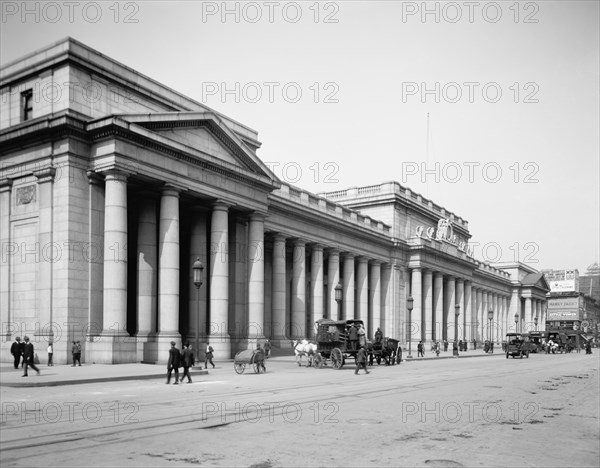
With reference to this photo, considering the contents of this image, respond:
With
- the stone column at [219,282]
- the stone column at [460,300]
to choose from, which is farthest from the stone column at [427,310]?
the stone column at [219,282]

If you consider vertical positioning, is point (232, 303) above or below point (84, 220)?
below

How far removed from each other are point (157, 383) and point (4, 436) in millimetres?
13279

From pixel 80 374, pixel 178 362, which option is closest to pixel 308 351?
pixel 178 362

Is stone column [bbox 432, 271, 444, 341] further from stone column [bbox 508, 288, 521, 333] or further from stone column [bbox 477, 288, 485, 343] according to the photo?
stone column [bbox 508, 288, 521, 333]

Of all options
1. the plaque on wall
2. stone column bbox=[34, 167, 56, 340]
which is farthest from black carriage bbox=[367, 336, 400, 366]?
the plaque on wall

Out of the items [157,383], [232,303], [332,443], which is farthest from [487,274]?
[332,443]

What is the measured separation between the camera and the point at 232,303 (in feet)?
154

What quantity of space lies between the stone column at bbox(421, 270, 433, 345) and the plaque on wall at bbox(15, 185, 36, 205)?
176ft

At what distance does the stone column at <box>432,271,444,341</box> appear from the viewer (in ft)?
275

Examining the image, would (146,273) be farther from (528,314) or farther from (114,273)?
(528,314)

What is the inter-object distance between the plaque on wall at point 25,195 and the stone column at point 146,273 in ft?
20.4

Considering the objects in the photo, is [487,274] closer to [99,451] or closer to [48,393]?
[48,393]

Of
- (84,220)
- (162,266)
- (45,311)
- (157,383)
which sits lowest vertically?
(157,383)

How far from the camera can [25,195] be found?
36031 millimetres
